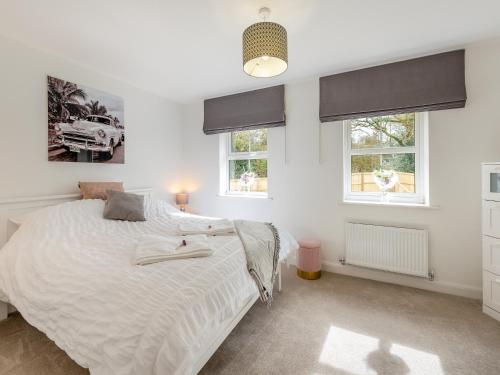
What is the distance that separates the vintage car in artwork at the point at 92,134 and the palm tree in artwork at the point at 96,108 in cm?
5

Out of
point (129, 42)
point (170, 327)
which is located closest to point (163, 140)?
point (129, 42)

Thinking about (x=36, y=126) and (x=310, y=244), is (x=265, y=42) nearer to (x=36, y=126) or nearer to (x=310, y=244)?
(x=310, y=244)

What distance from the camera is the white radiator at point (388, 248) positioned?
2504 mm

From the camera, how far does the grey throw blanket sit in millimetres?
1674

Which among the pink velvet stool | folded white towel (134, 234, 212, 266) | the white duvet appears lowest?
the pink velvet stool

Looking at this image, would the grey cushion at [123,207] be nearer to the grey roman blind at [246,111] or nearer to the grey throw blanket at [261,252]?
the grey throw blanket at [261,252]

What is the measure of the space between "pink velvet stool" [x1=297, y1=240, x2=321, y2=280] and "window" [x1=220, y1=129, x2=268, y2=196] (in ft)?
3.37

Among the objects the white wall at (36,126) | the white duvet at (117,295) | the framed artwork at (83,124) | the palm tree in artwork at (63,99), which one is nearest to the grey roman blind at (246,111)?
the white wall at (36,126)

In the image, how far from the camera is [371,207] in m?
2.78

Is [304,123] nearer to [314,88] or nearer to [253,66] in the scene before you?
[314,88]

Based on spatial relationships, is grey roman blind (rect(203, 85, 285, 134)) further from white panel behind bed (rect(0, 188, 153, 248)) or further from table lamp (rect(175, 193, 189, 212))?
white panel behind bed (rect(0, 188, 153, 248))

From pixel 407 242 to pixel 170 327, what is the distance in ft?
8.39

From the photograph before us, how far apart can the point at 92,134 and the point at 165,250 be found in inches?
81.6

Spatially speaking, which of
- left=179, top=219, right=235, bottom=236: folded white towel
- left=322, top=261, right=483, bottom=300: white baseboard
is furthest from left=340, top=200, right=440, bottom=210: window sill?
left=179, top=219, right=235, bottom=236: folded white towel
